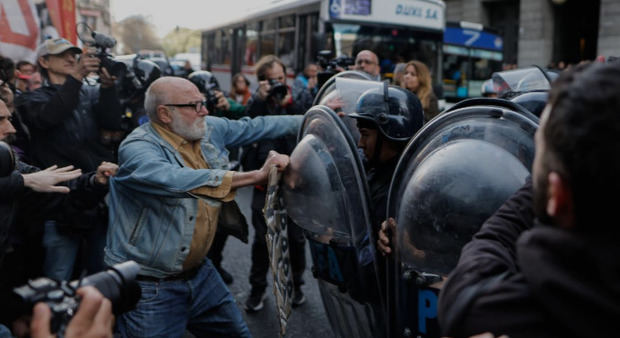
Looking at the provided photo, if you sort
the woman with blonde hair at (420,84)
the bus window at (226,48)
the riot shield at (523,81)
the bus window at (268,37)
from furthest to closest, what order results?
the bus window at (226,48)
the bus window at (268,37)
the woman with blonde hair at (420,84)
the riot shield at (523,81)

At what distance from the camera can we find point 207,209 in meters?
A: 2.92

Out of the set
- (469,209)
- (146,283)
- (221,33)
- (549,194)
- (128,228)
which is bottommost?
(146,283)

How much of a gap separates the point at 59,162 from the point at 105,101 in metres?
0.55

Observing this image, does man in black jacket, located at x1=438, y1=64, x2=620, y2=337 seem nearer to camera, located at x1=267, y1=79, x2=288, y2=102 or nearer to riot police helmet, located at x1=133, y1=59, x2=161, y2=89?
camera, located at x1=267, y1=79, x2=288, y2=102

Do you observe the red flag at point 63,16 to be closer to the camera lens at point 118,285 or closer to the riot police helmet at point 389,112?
the riot police helmet at point 389,112

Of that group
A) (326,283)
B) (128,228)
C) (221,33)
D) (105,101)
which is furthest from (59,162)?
(221,33)

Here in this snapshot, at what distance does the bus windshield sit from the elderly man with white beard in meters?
6.73

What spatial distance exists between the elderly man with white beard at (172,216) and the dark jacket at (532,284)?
1.35m

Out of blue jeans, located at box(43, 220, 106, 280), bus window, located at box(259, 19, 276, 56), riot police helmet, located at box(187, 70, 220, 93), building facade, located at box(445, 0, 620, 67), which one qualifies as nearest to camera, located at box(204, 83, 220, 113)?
riot police helmet, located at box(187, 70, 220, 93)

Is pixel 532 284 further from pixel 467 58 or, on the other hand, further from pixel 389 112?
pixel 467 58

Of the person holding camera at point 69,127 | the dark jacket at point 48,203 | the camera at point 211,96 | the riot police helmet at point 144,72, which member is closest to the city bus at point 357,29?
the camera at point 211,96

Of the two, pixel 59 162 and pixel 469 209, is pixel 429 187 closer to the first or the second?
pixel 469 209

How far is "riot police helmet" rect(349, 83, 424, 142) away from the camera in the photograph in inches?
102

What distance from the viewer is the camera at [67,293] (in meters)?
1.31
